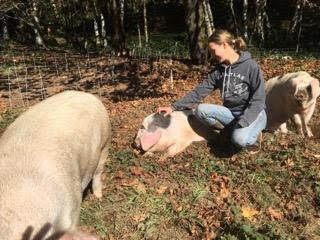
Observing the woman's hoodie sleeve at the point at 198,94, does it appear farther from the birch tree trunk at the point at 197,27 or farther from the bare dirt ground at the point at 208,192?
the birch tree trunk at the point at 197,27

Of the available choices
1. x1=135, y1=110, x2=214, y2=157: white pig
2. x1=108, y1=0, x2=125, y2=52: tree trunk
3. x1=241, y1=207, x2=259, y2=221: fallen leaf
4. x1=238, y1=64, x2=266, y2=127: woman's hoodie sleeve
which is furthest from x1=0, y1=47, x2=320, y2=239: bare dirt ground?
x1=108, y1=0, x2=125, y2=52: tree trunk

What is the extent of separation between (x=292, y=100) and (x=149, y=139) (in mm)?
1881

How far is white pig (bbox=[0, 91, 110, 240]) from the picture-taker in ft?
9.71

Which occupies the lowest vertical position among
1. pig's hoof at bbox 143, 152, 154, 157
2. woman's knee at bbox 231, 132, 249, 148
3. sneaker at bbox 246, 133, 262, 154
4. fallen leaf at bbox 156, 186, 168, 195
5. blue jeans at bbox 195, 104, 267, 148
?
fallen leaf at bbox 156, 186, 168, 195

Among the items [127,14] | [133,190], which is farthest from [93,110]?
[127,14]

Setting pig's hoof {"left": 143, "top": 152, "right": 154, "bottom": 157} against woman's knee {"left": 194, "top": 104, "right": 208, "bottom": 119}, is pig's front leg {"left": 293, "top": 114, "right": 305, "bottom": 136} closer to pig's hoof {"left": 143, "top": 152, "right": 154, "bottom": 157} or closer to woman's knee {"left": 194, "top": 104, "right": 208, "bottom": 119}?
woman's knee {"left": 194, "top": 104, "right": 208, "bottom": 119}

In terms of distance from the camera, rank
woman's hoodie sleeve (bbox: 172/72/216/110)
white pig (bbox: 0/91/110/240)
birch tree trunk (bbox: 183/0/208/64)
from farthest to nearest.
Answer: birch tree trunk (bbox: 183/0/208/64), woman's hoodie sleeve (bbox: 172/72/216/110), white pig (bbox: 0/91/110/240)

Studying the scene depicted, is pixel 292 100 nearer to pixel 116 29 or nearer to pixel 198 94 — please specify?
pixel 198 94

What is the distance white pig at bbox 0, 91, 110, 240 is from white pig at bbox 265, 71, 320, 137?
2637mm

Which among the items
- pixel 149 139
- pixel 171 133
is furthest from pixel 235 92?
pixel 149 139

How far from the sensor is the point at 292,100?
634 cm

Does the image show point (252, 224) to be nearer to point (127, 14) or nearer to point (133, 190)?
point (133, 190)

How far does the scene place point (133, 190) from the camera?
511 cm

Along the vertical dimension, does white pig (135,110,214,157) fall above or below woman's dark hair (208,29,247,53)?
below
